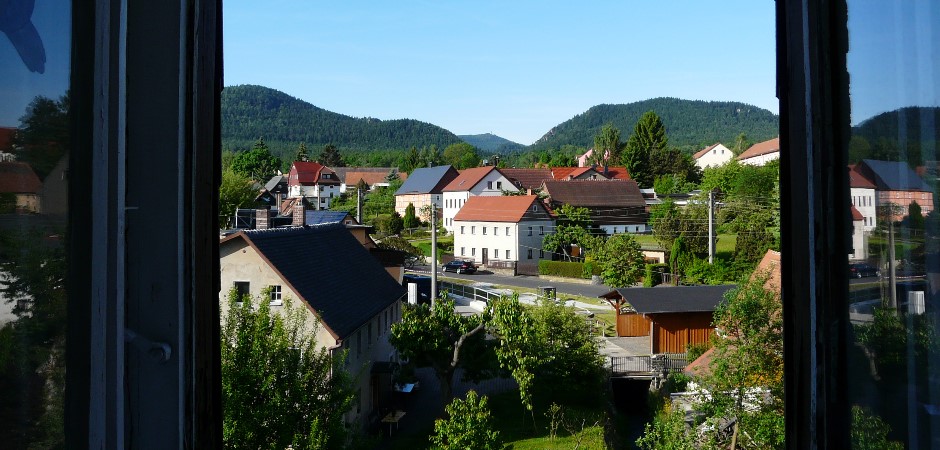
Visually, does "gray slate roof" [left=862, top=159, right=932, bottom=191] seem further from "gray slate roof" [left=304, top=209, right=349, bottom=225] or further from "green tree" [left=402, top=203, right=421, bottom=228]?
"green tree" [left=402, top=203, right=421, bottom=228]

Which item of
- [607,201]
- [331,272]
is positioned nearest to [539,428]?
[331,272]

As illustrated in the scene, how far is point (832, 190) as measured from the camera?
4.84 feet

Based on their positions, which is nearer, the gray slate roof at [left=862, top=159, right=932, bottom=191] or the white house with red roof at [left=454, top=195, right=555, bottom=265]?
the gray slate roof at [left=862, top=159, right=932, bottom=191]

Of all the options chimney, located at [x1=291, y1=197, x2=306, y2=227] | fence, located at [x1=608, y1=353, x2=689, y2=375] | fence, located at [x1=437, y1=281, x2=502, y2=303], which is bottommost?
fence, located at [x1=608, y1=353, x2=689, y2=375]

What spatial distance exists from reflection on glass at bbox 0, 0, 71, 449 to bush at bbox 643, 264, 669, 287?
26.7m

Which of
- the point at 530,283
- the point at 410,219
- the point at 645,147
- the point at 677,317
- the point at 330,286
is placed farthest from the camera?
the point at 645,147

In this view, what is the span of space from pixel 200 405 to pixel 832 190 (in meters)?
1.50

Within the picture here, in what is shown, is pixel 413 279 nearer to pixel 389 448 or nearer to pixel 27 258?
pixel 389 448

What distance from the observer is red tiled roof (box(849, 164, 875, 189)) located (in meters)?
1.38

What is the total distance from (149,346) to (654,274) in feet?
91.0

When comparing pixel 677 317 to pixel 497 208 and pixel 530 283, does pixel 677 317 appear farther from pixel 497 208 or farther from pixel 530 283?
pixel 497 208

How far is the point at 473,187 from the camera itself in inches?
1921

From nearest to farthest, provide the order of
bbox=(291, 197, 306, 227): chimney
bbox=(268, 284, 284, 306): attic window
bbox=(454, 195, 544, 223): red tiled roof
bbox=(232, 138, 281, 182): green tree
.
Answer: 1. bbox=(268, 284, 284, 306): attic window
2. bbox=(291, 197, 306, 227): chimney
3. bbox=(454, 195, 544, 223): red tiled roof
4. bbox=(232, 138, 281, 182): green tree

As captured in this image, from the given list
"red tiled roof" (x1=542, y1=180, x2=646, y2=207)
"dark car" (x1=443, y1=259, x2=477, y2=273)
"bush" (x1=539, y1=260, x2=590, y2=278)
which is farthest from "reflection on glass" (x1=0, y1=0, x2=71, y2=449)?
"red tiled roof" (x1=542, y1=180, x2=646, y2=207)
